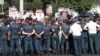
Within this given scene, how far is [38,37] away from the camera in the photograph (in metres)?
16.8

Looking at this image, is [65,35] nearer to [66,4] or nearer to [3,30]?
[3,30]

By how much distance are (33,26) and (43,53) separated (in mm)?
1429

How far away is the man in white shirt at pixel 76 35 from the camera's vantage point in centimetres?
1666

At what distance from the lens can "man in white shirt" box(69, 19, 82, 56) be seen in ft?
54.6

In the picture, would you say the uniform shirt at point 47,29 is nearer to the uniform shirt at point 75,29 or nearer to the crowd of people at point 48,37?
the crowd of people at point 48,37

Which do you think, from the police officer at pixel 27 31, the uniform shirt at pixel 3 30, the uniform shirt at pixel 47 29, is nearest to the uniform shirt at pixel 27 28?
the police officer at pixel 27 31

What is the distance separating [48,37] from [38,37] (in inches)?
19.6

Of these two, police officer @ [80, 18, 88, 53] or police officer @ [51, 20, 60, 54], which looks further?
police officer @ [80, 18, 88, 53]

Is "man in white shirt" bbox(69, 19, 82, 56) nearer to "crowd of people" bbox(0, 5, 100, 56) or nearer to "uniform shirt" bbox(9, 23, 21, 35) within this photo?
"crowd of people" bbox(0, 5, 100, 56)

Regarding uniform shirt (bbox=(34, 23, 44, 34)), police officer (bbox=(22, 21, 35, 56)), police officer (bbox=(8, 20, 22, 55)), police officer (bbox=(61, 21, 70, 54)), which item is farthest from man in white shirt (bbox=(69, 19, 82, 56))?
police officer (bbox=(8, 20, 22, 55))

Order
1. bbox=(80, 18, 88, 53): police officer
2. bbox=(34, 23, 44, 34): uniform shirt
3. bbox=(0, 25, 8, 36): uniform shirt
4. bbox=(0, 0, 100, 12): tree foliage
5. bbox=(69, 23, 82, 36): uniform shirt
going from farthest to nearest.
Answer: bbox=(0, 0, 100, 12): tree foliage → bbox=(80, 18, 88, 53): police officer → bbox=(34, 23, 44, 34): uniform shirt → bbox=(69, 23, 82, 36): uniform shirt → bbox=(0, 25, 8, 36): uniform shirt

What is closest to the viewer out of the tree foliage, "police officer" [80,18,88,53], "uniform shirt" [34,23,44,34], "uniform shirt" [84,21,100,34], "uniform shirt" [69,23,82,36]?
"uniform shirt" [69,23,82,36]

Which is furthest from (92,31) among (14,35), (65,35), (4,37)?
(4,37)

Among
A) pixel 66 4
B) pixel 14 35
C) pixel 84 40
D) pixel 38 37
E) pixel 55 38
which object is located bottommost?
pixel 84 40
